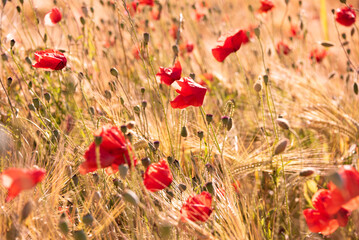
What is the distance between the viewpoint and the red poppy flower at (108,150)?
0.81 metres

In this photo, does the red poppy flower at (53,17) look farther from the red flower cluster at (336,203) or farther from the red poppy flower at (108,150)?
Answer: the red flower cluster at (336,203)

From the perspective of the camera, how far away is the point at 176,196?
0.99m

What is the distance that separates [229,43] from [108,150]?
57 cm

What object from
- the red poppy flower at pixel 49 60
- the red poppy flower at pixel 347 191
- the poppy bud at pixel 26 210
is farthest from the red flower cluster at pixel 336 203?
the red poppy flower at pixel 49 60

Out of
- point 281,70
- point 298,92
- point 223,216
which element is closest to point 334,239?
point 223,216

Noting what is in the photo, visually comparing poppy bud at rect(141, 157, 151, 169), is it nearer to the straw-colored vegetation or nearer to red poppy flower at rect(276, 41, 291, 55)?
the straw-colored vegetation

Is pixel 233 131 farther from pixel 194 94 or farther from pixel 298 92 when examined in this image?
pixel 194 94

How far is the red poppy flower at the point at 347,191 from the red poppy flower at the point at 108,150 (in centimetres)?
39

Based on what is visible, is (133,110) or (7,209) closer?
(7,209)

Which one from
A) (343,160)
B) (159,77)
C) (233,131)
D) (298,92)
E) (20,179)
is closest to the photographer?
(20,179)

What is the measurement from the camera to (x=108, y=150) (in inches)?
32.7

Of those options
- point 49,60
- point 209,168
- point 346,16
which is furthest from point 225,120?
point 346,16

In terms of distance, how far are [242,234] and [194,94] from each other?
1.13 ft

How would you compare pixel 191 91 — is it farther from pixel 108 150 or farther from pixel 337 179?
pixel 337 179
